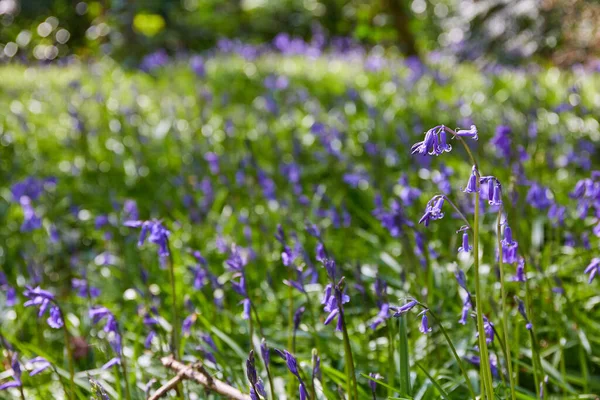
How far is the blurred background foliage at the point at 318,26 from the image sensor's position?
10.8m

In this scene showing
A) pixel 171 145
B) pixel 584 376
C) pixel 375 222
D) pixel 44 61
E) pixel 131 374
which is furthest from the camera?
pixel 44 61

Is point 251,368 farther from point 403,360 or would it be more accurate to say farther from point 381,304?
point 381,304

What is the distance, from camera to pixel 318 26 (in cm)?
1363

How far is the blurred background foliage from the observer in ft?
35.3

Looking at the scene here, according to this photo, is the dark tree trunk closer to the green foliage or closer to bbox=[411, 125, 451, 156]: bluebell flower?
the green foliage

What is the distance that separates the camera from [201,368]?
1.77 metres

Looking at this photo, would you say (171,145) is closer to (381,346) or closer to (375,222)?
(375,222)

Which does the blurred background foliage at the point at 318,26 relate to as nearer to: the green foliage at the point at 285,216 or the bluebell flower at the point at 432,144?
the green foliage at the point at 285,216

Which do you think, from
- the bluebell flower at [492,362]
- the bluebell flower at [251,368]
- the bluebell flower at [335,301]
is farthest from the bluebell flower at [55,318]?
the bluebell flower at [492,362]

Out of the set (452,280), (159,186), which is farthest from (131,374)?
(159,186)

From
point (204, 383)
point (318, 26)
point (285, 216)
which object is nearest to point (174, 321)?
point (204, 383)

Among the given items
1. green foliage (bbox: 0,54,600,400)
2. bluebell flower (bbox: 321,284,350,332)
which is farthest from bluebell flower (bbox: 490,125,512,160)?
bluebell flower (bbox: 321,284,350,332)

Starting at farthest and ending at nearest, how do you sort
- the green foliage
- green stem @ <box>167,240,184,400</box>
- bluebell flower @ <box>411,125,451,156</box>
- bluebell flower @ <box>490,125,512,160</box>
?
bluebell flower @ <box>490,125,512,160</box>
the green foliage
green stem @ <box>167,240,184,400</box>
bluebell flower @ <box>411,125,451,156</box>

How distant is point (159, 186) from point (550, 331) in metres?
3.00
